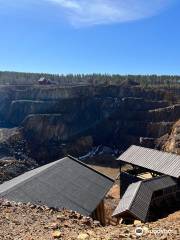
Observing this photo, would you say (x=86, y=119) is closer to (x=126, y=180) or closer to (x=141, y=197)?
(x=126, y=180)

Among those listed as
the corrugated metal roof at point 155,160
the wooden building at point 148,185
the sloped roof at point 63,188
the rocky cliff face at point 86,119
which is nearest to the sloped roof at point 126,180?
the wooden building at point 148,185

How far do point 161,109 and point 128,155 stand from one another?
39848 mm

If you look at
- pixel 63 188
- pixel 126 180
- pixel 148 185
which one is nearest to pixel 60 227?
pixel 63 188

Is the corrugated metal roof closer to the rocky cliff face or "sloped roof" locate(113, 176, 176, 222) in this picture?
"sloped roof" locate(113, 176, 176, 222)

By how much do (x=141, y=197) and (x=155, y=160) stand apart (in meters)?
7.04

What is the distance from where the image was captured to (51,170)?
2419 cm

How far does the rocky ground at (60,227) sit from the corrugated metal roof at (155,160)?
49.7ft

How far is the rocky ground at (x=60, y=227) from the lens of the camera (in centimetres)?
1041

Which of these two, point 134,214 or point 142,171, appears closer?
point 134,214

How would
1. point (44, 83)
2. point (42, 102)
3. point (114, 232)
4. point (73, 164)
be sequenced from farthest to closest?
point (44, 83) → point (42, 102) → point (73, 164) → point (114, 232)

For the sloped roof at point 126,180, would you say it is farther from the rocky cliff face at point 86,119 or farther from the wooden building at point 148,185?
the rocky cliff face at point 86,119

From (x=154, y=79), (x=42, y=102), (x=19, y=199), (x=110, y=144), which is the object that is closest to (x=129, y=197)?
(x=19, y=199)

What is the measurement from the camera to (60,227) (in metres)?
12.8

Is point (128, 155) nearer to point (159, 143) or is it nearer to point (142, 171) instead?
point (142, 171)
